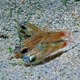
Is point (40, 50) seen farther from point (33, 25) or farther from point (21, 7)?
point (21, 7)

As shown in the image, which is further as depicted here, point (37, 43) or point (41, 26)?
point (41, 26)

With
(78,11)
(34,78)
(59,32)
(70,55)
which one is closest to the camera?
(34,78)

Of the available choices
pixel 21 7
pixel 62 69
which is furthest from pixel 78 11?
pixel 62 69

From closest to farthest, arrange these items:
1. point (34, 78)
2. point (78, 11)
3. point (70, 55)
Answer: point (34, 78) < point (70, 55) < point (78, 11)

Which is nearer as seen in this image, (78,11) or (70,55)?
(70,55)

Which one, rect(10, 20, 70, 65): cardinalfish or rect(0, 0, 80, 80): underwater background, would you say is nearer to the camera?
rect(0, 0, 80, 80): underwater background

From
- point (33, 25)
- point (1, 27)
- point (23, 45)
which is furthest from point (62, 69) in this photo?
point (1, 27)

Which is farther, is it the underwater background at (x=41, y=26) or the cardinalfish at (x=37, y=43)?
the cardinalfish at (x=37, y=43)
